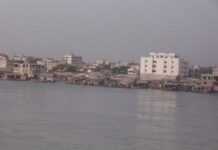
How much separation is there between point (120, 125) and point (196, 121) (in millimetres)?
2236

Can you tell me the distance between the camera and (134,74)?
3444cm

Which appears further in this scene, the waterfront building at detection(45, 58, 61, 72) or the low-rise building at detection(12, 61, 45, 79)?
the waterfront building at detection(45, 58, 61, 72)

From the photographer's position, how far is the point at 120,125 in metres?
8.91

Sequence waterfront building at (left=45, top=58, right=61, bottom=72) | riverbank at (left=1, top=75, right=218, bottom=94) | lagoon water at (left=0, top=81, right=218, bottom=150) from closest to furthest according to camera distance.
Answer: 1. lagoon water at (left=0, top=81, right=218, bottom=150)
2. riverbank at (left=1, top=75, right=218, bottom=94)
3. waterfront building at (left=45, top=58, right=61, bottom=72)

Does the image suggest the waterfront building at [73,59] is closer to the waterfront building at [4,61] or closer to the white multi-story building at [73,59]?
the white multi-story building at [73,59]

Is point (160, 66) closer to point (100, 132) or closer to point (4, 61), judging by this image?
point (4, 61)

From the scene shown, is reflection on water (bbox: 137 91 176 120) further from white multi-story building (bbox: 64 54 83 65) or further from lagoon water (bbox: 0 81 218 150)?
white multi-story building (bbox: 64 54 83 65)

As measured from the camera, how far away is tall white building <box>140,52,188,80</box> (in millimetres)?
31406

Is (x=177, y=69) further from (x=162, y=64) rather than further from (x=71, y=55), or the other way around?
(x=71, y=55)

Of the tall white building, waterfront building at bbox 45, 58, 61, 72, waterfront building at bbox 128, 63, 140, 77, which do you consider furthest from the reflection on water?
waterfront building at bbox 45, 58, 61, 72

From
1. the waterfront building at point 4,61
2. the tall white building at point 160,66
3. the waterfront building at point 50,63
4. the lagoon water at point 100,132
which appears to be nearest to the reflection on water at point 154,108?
the lagoon water at point 100,132

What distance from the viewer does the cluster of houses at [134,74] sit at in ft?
99.7

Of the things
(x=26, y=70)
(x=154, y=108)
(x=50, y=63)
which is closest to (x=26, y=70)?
(x=26, y=70)

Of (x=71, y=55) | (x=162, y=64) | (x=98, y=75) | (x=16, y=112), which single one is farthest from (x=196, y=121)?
(x=71, y=55)
